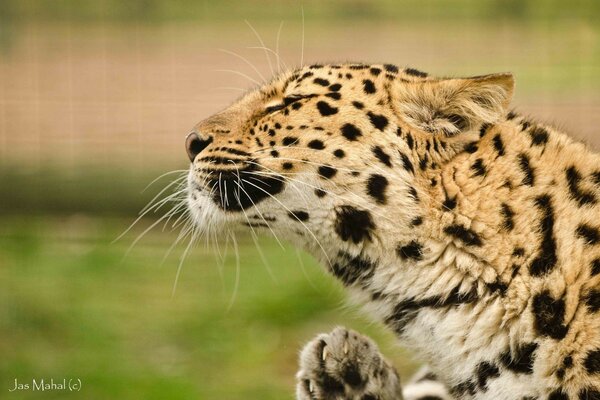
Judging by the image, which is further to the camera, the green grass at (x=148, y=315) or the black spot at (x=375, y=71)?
the green grass at (x=148, y=315)

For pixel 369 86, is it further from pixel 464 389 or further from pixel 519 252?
pixel 464 389

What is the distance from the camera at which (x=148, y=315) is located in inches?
332

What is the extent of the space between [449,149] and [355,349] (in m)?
1.06

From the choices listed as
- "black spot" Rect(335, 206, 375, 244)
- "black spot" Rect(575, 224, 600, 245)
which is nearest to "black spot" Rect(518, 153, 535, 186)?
"black spot" Rect(575, 224, 600, 245)

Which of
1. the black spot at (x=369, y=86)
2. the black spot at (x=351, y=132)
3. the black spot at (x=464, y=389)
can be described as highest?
the black spot at (x=369, y=86)

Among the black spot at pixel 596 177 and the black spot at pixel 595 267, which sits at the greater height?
the black spot at pixel 596 177

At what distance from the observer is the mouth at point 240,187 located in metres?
4.92

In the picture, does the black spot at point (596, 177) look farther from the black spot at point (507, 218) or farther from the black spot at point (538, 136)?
the black spot at point (507, 218)

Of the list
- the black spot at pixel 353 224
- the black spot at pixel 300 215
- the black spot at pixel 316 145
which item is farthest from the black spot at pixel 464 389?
the black spot at pixel 316 145

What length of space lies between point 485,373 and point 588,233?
0.70 meters

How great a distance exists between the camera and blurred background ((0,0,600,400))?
7.55 meters

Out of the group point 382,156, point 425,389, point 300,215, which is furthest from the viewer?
point 425,389

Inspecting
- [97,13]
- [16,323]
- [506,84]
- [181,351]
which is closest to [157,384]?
[181,351]

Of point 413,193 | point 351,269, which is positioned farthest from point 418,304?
point 413,193
